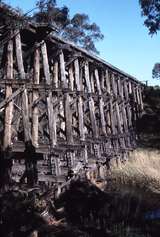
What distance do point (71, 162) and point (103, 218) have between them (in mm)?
2260

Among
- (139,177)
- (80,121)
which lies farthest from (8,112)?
(139,177)

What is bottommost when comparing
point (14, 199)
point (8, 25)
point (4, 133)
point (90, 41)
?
point (14, 199)

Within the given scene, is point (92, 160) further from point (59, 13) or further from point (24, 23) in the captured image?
point (59, 13)

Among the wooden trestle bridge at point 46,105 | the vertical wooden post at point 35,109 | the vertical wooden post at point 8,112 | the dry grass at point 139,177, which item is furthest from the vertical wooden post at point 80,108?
the vertical wooden post at point 8,112

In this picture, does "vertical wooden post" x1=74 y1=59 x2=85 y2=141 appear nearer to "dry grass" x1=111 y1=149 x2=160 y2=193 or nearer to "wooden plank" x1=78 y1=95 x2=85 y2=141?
"wooden plank" x1=78 y1=95 x2=85 y2=141

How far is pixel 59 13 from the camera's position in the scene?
23250 mm

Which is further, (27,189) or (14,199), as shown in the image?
(27,189)

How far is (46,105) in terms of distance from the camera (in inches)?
374

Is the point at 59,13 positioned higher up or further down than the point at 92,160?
higher up

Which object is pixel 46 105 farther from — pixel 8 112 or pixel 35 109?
pixel 8 112

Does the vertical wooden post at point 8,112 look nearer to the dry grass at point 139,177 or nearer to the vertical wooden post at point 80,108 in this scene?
the vertical wooden post at point 80,108

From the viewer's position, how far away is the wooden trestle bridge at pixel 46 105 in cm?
807

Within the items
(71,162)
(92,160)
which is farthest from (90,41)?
(71,162)

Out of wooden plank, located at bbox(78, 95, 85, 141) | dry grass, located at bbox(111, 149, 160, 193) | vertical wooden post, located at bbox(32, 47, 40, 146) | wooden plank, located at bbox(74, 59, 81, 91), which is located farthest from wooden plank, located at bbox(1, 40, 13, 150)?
dry grass, located at bbox(111, 149, 160, 193)
